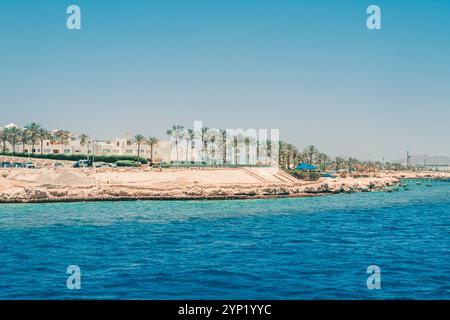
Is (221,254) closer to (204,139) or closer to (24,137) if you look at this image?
(204,139)

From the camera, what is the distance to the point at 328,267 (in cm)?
2856

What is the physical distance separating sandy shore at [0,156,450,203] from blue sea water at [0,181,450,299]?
60.9ft

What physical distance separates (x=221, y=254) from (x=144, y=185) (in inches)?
2437

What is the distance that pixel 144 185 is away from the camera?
92312 millimetres

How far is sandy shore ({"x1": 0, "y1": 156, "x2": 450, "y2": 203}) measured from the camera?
7931cm

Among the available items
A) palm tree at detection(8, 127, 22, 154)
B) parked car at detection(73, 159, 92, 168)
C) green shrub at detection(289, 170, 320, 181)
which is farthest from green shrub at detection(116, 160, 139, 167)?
palm tree at detection(8, 127, 22, 154)

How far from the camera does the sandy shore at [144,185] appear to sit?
260 ft

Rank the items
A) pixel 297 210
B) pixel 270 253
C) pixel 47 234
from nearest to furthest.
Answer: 1. pixel 270 253
2. pixel 47 234
3. pixel 297 210

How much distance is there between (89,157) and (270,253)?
364ft

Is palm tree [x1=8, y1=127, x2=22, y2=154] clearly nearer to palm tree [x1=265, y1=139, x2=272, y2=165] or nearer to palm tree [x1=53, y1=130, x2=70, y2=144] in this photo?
palm tree [x1=53, y1=130, x2=70, y2=144]

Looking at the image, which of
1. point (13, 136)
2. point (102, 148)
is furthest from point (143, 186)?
point (13, 136)

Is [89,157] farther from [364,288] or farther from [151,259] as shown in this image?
[364,288]
